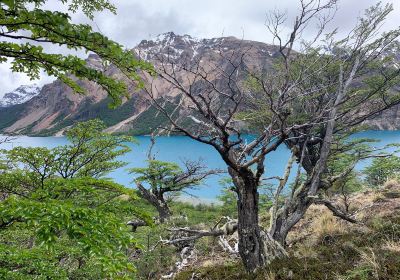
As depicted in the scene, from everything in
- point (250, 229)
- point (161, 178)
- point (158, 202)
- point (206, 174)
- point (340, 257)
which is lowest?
point (340, 257)

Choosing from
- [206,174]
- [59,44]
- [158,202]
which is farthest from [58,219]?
[158,202]

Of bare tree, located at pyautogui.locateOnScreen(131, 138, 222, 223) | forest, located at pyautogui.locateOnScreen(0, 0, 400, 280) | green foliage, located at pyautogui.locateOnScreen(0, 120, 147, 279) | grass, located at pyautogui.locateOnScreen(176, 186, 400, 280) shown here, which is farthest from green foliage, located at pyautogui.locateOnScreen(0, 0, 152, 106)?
bare tree, located at pyautogui.locateOnScreen(131, 138, 222, 223)

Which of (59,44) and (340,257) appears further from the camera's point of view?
(340,257)

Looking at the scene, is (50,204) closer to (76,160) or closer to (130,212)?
(130,212)

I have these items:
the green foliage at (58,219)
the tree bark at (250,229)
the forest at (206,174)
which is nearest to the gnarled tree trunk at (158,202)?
the forest at (206,174)

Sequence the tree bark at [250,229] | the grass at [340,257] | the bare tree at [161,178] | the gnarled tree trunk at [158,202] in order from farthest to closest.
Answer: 1. the gnarled tree trunk at [158,202]
2. the bare tree at [161,178]
3. the tree bark at [250,229]
4. the grass at [340,257]

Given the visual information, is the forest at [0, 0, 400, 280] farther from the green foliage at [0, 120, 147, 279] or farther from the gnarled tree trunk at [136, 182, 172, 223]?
the gnarled tree trunk at [136, 182, 172, 223]

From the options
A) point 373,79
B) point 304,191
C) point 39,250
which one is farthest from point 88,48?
point 373,79

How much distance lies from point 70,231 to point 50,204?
1.17 feet

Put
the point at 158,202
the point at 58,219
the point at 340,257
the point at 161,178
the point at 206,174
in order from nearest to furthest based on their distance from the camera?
the point at 58,219
the point at 340,257
the point at 206,174
the point at 158,202
the point at 161,178

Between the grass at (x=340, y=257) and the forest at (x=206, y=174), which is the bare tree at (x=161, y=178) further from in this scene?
the grass at (x=340, y=257)

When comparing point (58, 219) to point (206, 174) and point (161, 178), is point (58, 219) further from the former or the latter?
point (161, 178)

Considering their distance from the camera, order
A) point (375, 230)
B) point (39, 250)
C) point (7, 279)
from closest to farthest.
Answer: point (7, 279), point (39, 250), point (375, 230)

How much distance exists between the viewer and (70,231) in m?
3.08
